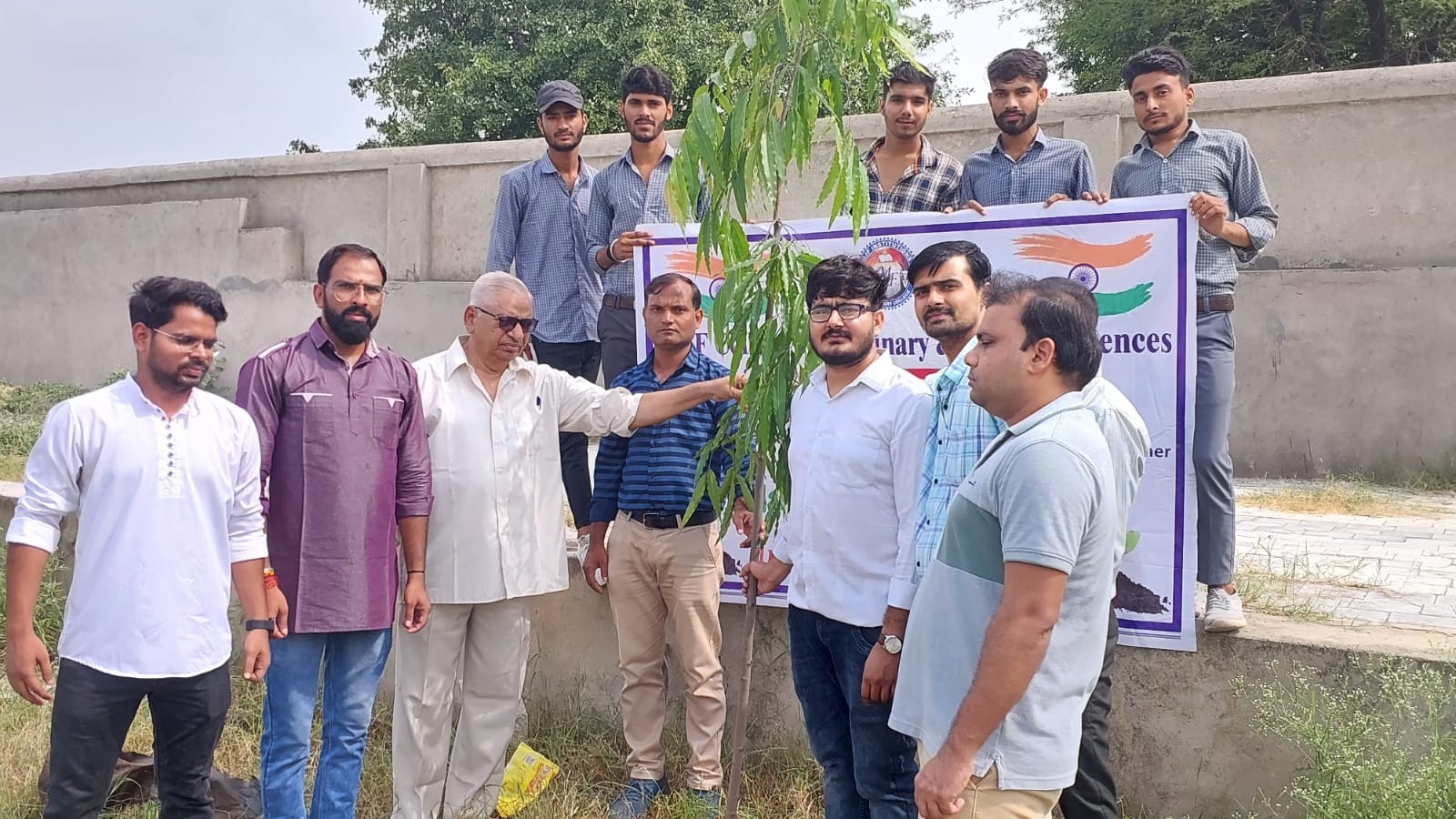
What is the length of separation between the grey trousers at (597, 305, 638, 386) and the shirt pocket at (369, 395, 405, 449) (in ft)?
4.12

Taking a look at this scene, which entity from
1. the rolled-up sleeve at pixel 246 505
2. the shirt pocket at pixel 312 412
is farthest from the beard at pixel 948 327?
the rolled-up sleeve at pixel 246 505

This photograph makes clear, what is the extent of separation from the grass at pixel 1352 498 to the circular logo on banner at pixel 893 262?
11.1 ft

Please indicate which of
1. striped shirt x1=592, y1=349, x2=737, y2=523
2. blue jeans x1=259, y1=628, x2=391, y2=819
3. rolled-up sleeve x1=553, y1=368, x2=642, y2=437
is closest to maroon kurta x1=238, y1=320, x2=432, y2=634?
blue jeans x1=259, y1=628, x2=391, y2=819

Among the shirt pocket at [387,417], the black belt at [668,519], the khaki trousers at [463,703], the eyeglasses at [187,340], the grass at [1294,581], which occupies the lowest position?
the khaki trousers at [463,703]

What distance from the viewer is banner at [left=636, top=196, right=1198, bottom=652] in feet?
12.3

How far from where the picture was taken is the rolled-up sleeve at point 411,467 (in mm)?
3686

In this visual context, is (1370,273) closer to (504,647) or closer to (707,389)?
(707,389)

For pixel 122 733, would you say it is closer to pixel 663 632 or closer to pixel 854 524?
pixel 663 632

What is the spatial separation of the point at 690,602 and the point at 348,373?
4.58 ft

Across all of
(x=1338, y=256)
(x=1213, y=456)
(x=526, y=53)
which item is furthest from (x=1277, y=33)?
(x=1213, y=456)

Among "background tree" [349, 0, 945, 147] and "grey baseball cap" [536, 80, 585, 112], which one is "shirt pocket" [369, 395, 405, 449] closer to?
"grey baseball cap" [536, 80, 585, 112]

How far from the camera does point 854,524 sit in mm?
3131

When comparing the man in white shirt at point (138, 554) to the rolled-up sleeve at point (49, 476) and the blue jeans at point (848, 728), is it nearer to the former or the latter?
the rolled-up sleeve at point (49, 476)

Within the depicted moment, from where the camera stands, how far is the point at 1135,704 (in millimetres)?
3844
